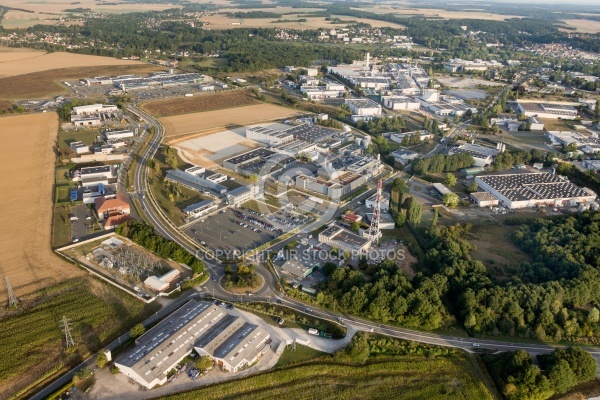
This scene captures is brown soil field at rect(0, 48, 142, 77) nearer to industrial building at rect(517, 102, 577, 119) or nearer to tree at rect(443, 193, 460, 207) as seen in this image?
industrial building at rect(517, 102, 577, 119)

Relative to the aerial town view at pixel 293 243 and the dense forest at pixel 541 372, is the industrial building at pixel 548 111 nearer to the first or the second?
the aerial town view at pixel 293 243

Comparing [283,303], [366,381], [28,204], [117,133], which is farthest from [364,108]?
[366,381]

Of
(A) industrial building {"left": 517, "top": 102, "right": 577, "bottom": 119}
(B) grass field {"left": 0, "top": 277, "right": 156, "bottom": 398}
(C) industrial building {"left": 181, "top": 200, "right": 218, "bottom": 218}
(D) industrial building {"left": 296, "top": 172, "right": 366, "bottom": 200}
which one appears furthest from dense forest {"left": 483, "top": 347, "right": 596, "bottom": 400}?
(A) industrial building {"left": 517, "top": 102, "right": 577, "bottom": 119}

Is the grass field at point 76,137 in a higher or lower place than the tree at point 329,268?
higher

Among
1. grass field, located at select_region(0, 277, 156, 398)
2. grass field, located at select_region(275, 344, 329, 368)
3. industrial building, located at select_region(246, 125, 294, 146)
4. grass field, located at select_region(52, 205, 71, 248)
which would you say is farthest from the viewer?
industrial building, located at select_region(246, 125, 294, 146)

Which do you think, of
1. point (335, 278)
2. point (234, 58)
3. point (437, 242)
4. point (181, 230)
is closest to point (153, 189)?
point (181, 230)

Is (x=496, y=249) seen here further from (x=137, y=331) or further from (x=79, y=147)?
(x=79, y=147)

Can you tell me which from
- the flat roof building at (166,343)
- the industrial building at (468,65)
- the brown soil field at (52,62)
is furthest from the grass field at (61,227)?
the industrial building at (468,65)
